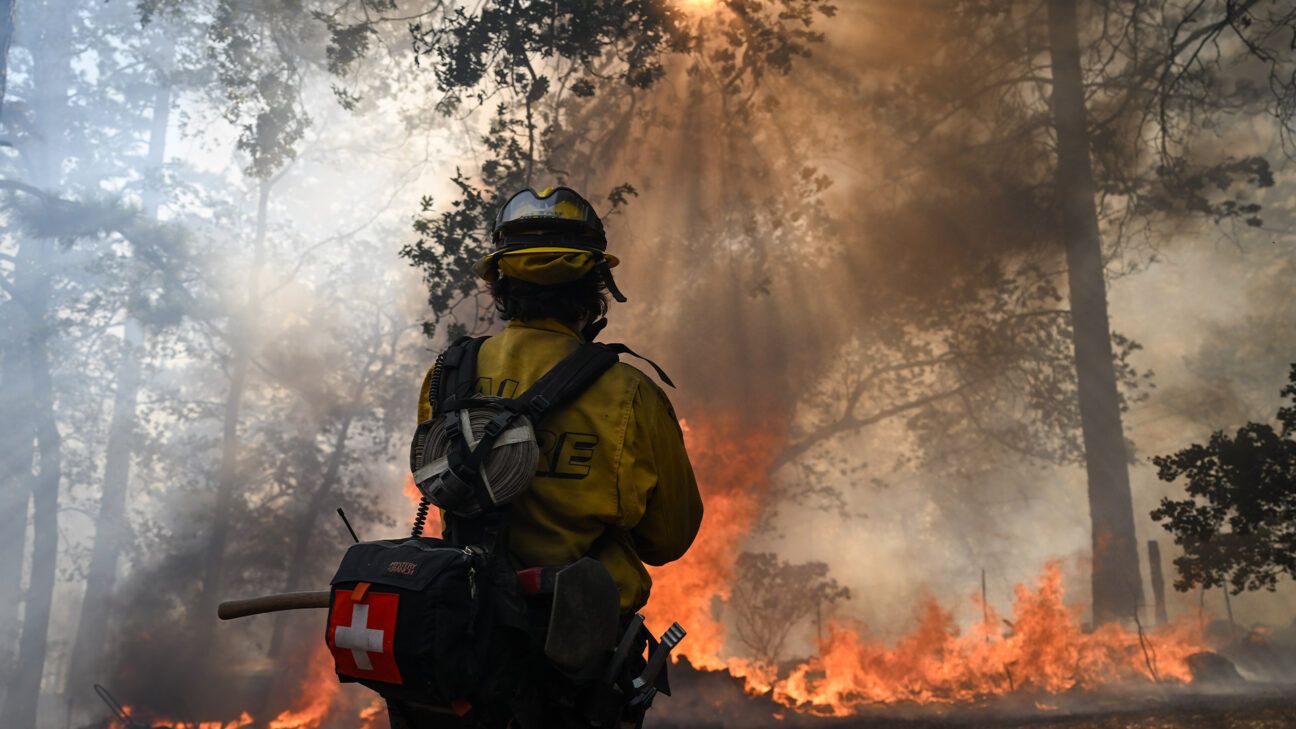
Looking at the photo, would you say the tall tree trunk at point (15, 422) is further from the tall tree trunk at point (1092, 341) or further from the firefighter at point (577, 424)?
the tall tree trunk at point (1092, 341)

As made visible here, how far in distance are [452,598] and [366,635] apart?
228 mm

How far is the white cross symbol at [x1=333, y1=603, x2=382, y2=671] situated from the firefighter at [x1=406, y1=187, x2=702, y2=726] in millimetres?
490

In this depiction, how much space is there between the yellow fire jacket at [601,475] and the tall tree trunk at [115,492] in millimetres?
8193

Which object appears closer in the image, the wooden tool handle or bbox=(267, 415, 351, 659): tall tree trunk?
the wooden tool handle

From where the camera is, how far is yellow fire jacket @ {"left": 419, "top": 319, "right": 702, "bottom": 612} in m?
2.66

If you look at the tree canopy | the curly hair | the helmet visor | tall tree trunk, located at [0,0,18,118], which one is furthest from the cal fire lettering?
tall tree trunk, located at [0,0,18,118]

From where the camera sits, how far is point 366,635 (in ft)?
7.45

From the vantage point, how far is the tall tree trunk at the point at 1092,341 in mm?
9016

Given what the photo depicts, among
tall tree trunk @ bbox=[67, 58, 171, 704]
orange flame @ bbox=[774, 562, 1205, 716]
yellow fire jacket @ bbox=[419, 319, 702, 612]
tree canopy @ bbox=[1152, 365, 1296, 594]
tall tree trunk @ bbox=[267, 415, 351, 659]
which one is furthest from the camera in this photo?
tall tree trunk @ bbox=[267, 415, 351, 659]

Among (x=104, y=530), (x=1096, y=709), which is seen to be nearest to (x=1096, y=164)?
(x=1096, y=709)

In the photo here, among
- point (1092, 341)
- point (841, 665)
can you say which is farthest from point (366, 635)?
point (1092, 341)

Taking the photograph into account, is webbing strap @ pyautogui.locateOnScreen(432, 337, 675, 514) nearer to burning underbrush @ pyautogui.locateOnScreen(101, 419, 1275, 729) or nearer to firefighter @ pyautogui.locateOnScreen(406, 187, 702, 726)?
firefighter @ pyautogui.locateOnScreen(406, 187, 702, 726)

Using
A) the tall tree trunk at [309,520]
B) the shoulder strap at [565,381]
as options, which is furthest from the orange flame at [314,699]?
the shoulder strap at [565,381]

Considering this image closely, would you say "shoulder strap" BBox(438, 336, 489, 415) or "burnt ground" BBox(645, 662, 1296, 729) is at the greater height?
"shoulder strap" BBox(438, 336, 489, 415)
